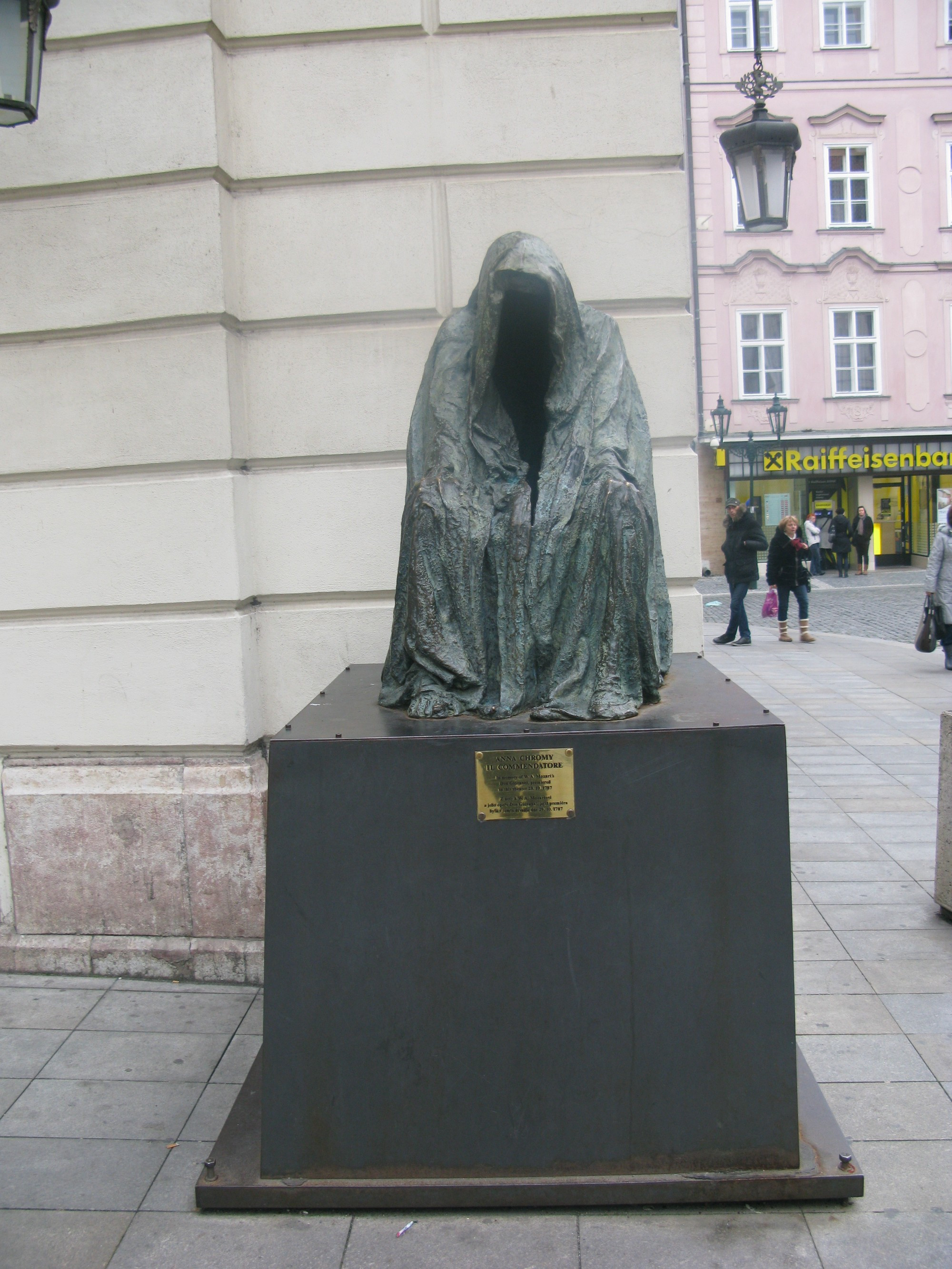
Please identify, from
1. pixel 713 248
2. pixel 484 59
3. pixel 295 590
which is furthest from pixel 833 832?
pixel 713 248

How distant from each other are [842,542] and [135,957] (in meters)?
23.1

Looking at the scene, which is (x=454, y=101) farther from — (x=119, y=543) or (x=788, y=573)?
(x=788, y=573)

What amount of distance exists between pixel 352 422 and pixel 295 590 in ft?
2.41

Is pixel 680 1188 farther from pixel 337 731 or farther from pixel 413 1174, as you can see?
pixel 337 731

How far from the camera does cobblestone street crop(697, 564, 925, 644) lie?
1527 centimetres

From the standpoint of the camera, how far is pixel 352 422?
4.37m

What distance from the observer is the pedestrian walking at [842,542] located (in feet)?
81.5

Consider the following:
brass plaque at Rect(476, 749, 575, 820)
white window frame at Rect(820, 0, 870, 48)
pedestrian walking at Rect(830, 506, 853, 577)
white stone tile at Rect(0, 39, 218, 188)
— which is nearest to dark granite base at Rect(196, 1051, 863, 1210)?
brass plaque at Rect(476, 749, 575, 820)

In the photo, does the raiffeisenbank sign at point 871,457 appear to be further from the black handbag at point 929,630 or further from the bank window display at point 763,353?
the black handbag at point 929,630

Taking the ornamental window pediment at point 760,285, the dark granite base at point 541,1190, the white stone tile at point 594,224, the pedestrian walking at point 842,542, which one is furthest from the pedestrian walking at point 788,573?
the ornamental window pediment at point 760,285

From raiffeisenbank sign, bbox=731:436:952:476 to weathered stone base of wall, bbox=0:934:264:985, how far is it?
23.5m

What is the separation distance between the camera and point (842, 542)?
24906 millimetres

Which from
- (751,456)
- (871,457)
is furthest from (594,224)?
(871,457)

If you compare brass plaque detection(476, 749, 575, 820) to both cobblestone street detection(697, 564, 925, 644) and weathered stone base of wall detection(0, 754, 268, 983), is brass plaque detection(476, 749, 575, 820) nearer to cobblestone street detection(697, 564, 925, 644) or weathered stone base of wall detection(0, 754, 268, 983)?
weathered stone base of wall detection(0, 754, 268, 983)
